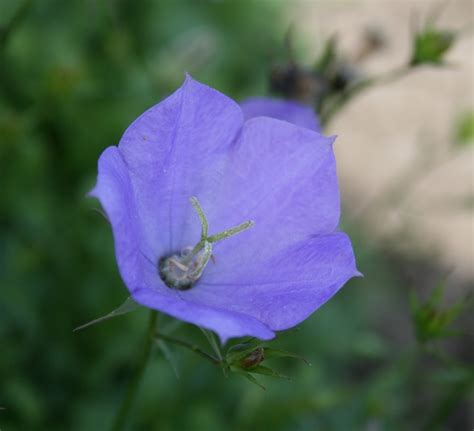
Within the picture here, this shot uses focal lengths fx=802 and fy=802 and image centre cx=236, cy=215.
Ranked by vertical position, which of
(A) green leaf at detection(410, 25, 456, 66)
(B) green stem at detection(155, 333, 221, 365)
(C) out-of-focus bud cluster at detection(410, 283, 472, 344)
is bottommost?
(C) out-of-focus bud cluster at detection(410, 283, 472, 344)

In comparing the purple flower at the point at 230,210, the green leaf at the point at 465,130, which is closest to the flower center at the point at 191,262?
the purple flower at the point at 230,210

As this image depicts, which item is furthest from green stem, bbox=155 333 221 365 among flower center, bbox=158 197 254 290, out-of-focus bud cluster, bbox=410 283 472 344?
out-of-focus bud cluster, bbox=410 283 472 344

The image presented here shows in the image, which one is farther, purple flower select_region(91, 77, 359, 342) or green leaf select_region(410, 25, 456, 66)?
green leaf select_region(410, 25, 456, 66)

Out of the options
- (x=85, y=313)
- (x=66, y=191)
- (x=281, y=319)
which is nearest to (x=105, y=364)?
(x=85, y=313)

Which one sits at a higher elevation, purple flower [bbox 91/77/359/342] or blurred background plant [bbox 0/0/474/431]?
purple flower [bbox 91/77/359/342]

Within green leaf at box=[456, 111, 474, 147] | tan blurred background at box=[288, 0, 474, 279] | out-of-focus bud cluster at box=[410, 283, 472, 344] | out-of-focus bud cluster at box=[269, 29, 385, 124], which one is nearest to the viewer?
out-of-focus bud cluster at box=[410, 283, 472, 344]

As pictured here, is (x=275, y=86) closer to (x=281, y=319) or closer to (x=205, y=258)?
(x=205, y=258)

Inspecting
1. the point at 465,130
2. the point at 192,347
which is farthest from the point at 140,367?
the point at 465,130

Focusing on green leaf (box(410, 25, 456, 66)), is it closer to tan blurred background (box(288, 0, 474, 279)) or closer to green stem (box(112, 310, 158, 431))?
green stem (box(112, 310, 158, 431))
